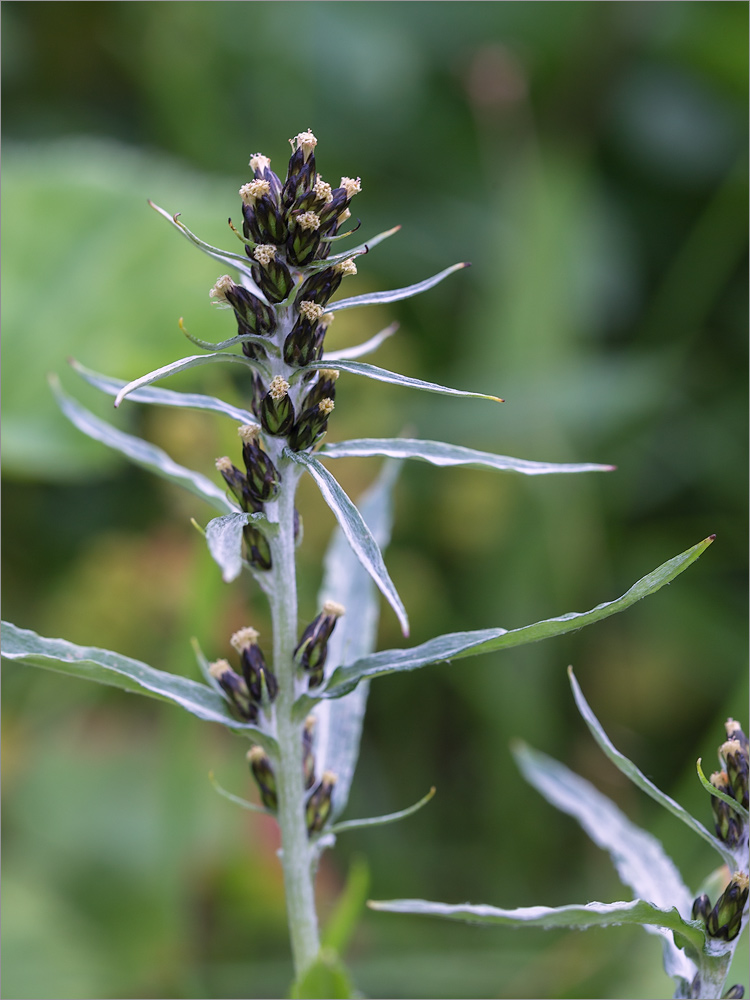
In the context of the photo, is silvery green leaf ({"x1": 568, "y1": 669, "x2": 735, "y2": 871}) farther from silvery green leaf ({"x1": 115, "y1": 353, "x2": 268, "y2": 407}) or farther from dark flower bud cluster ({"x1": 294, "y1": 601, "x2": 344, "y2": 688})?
silvery green leaf ({"x1": 115, "y1": 353, "x2": 268, "y2": 407})

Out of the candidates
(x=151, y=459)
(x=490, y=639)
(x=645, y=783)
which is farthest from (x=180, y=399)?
(x=645, y=783)

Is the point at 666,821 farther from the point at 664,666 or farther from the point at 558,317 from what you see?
the point at 558,317

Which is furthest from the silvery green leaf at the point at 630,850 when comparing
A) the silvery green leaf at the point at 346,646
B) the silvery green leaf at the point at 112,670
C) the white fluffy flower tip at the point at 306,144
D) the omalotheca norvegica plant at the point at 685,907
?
the white fluffy flower tip at the point at 306,144

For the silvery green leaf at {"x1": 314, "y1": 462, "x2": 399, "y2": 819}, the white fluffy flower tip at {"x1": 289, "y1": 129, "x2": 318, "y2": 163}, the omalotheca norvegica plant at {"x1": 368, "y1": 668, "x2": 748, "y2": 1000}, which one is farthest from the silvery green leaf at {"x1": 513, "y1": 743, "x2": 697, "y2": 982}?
the white fluffy flower tip at {"x1": 289, "y1": 129, "x2": 318, "y2": 163}

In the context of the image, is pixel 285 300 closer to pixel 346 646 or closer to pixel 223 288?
pixel 223 288

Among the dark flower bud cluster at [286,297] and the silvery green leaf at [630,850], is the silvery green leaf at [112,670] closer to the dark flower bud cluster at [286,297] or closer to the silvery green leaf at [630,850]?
the dark flower bud cluster at [286,297]

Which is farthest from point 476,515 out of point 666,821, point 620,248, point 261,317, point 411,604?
point 261,317

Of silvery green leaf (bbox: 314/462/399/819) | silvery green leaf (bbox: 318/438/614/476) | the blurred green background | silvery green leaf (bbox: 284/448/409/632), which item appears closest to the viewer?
silvery green leaf (bbox: 284/448/409/632)
